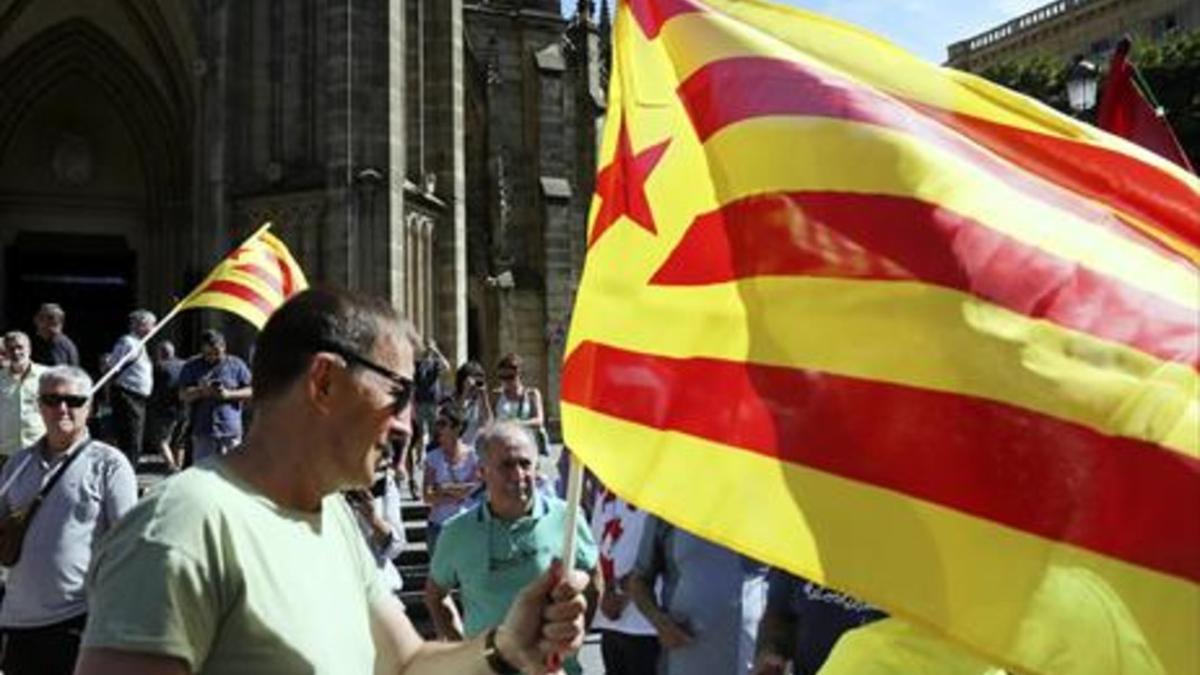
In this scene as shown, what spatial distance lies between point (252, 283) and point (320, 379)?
6.77 metres

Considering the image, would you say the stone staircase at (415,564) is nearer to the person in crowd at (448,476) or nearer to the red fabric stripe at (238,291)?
the person in crowd at (448,476)

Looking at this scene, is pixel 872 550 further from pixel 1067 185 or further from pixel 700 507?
pixel 1067 185

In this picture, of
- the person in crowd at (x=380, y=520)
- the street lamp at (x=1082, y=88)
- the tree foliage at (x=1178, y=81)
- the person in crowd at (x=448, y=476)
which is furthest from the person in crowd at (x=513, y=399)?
the tree foliage at (x=1178, y=81)

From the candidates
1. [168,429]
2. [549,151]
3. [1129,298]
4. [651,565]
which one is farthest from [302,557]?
[549,151]

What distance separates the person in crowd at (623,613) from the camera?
21.4 feet

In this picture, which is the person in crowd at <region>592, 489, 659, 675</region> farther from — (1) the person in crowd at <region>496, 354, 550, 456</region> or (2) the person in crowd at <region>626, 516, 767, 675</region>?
(1) the person in crowd at <region>496, 354, 550, 456</region>

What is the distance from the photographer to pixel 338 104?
17359 mm

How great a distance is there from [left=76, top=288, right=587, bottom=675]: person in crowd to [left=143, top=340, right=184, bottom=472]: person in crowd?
10.8 m

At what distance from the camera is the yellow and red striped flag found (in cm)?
884

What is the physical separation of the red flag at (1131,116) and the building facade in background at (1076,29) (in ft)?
155

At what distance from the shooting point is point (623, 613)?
6.56 m

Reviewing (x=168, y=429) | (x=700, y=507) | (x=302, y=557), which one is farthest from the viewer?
(x=168, y=429)

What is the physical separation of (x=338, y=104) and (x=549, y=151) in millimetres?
11778

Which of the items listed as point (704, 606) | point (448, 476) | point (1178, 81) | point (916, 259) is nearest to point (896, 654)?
point (916, 259)
